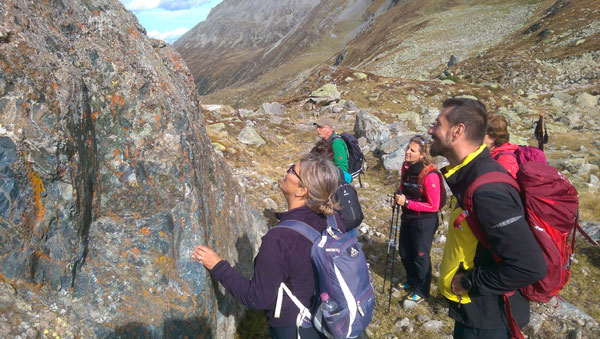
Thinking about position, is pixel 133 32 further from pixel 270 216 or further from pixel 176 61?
pixel 270 216

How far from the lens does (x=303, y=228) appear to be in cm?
284

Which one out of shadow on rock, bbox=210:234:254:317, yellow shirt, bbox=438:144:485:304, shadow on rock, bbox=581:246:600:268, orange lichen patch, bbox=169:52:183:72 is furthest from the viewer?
shadow on rock, bbox=581:246:600:268

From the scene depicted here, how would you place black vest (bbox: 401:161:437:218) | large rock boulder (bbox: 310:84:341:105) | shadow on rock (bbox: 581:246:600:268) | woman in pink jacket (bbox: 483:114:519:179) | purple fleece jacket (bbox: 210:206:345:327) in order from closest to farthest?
purple fleece jacket (bbox: 210:206:345:327) → woman in pink jacket (bbox: 483:114:519:179) → black vest (bbox: 401:161:437:218) → shadow on rock (bbox: 581:246:600:268) → large rock boulder (bbox: 310:84:341:105)

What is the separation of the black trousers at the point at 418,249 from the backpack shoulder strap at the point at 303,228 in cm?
352

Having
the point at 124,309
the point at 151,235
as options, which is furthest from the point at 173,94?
the point at 124,309

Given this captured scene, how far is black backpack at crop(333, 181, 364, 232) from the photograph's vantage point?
15.9 ft

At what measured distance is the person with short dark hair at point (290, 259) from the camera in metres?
2.76

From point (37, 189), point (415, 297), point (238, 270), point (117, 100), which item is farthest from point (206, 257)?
point (415, 297)

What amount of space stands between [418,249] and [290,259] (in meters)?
3.80

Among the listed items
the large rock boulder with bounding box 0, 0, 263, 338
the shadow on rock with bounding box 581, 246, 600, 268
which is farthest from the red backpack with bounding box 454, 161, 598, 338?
the shadow on rock with bounding box 581, 246, 600, 268

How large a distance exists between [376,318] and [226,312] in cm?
299

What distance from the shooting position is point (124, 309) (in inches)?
118

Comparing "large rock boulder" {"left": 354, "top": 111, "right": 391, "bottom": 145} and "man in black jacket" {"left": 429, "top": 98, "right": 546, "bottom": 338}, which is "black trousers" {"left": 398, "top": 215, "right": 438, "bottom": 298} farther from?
"large rock boulder" {"left": 354, "top": 111, "right": 391, "bottom": 145}

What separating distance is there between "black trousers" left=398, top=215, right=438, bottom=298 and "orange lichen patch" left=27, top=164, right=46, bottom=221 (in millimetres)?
5115
